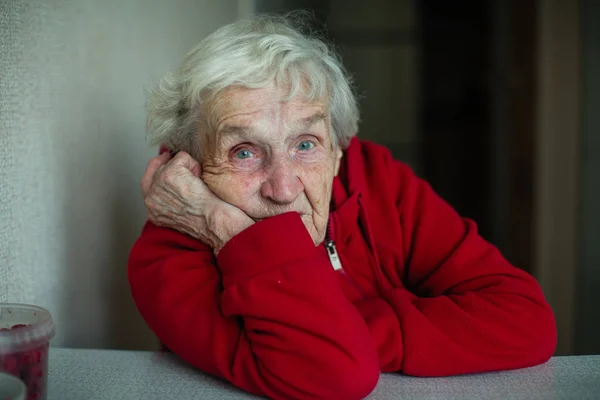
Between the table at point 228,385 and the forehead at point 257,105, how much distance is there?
493 mm

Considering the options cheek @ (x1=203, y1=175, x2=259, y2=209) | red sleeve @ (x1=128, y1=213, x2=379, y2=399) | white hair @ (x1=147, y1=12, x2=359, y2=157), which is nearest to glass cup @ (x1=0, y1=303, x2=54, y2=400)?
red sleeve @ (x1=128, y1=213, x2=379, y2=399)

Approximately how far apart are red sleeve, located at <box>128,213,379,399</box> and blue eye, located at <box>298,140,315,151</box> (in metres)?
0.20

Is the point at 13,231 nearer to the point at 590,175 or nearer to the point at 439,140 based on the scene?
the point at 590,175

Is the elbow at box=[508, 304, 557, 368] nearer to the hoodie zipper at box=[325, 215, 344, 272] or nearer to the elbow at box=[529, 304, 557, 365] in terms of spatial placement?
the elbow at box=[529, 304, 557, 365]

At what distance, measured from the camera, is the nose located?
117cm

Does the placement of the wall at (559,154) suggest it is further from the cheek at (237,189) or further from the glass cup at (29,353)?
the glass cup at (29,353)

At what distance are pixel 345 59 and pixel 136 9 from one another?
3717mm

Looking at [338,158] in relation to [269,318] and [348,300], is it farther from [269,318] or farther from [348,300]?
[269,318]

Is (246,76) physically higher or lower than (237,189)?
higher

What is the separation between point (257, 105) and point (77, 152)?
625mm

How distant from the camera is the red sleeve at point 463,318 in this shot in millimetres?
1112

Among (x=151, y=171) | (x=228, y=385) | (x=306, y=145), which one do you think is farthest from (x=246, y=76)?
(x=228, y=385)

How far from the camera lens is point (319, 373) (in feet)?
3.27

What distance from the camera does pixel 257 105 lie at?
1.19 meters
